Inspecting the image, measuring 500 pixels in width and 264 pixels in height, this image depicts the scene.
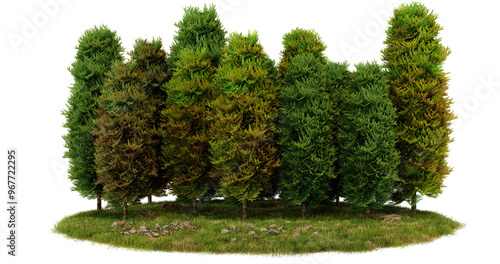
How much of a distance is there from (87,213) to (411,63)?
2276 centimetres

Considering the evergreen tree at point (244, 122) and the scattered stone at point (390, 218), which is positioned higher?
the evergreen tree at point (244, 122)

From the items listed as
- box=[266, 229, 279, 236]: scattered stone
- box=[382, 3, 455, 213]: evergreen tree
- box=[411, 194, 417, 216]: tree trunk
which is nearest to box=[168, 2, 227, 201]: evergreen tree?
box=[266, 229, 279, 236]: scattered stone

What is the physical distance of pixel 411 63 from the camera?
88.4 feet

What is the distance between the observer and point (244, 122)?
1003 inches

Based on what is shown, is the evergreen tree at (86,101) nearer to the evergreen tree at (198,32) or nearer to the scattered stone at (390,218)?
the evergreen tree at (198,32)

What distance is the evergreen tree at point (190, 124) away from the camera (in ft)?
88.2

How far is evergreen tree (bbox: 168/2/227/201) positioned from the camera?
1129 inches

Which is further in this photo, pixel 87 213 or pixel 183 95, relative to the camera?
pixel 87 213

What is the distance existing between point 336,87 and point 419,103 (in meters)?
5.12

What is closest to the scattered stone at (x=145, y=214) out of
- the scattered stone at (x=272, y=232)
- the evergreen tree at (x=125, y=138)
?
the evergreen tree at (x=125, y=138)

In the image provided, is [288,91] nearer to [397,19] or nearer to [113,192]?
[397,19]

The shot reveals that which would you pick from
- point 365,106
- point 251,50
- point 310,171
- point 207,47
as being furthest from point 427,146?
point 207,47

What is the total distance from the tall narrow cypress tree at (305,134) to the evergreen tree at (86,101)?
38.6 ft

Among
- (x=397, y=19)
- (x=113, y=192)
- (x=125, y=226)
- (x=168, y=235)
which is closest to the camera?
(x=168, y=235)
